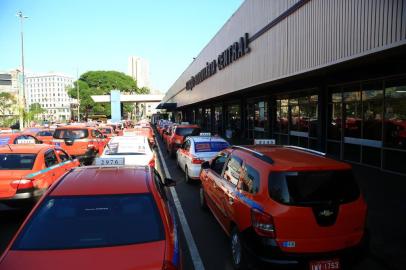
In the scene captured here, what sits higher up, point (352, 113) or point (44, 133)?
point (352, 113)

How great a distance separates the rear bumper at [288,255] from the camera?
4316mm

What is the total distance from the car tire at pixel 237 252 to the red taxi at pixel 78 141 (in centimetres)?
1073

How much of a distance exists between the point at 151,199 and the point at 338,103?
11.8m

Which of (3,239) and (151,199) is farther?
(3,239)

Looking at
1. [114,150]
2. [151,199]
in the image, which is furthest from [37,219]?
[114,150]

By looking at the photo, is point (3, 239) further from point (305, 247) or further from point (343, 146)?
point (343, 146)

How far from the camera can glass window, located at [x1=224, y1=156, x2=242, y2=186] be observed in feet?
18.7

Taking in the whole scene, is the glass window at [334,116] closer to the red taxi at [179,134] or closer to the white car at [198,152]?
the white car at [198,152]

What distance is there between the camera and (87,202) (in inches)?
152

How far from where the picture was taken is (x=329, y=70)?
38.4 ft

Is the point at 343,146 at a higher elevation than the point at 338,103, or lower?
lower

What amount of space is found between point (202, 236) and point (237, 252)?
155 centimetres

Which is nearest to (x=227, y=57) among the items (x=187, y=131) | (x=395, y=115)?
(x=187, y=131)

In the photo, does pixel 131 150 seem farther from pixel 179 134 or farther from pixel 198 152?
pixel 179 134
